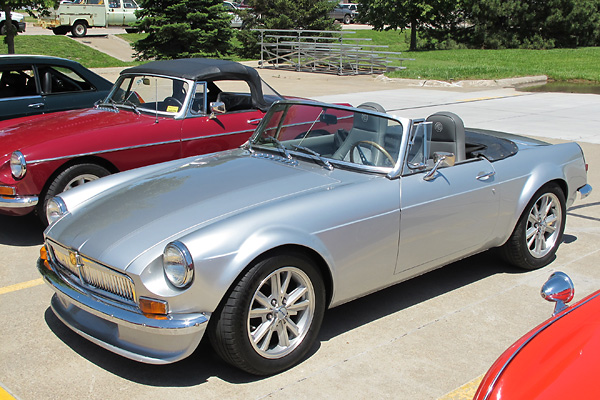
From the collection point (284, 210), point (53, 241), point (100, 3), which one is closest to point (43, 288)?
point (53, 241)

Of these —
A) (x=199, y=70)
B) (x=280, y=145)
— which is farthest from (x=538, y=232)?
(x=199, y=70)

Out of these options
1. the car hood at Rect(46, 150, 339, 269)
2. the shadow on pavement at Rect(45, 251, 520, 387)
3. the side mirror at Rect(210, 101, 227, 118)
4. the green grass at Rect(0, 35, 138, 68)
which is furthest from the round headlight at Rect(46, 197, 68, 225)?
the green grass at Rect(0, 35, 138, 68)

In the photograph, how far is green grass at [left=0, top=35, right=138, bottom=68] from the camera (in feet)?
77.3

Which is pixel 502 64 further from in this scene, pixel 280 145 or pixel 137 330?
pixel 137 330

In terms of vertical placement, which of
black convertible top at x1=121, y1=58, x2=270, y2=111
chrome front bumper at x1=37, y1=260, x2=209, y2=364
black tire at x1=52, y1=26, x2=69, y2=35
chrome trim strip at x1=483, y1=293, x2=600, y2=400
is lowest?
chrome front bumper at x1=37, y1=260, x2=209, y2=364

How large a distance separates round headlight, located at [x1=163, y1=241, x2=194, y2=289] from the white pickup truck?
90.4 feet

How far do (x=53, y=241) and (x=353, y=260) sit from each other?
5.99ft

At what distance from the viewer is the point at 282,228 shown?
12.1ft

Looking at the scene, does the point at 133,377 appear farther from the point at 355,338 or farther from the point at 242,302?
the point at 355,338

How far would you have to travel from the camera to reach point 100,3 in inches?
1254

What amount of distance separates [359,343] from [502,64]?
2221 cm

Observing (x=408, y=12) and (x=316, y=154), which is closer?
(x=316, y=154)

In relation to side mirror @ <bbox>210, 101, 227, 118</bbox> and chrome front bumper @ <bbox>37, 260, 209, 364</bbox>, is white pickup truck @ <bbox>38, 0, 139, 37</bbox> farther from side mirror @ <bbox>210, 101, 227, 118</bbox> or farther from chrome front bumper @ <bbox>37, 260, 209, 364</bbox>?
chrome front bumper @ <bbox>37, 260, 209, 364</bbox>

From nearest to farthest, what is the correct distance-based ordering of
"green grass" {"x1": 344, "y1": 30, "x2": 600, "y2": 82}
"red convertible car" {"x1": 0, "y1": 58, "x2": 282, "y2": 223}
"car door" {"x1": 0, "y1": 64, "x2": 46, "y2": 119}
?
"red convertible car" {"x1": 0, "y1": 58, "x2": 282, "y2": 223} < "car door" {"x1": 0, "y1": 64, "x2": 46, "y2": 119} < "green grass" {"x1": 344, "y1": 30, "x2": 600, "y2": 82}
